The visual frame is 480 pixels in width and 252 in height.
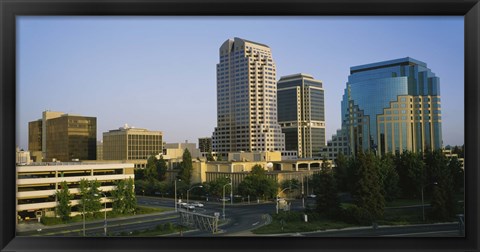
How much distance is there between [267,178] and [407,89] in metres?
3.42

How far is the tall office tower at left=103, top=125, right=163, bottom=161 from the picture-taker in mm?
5297

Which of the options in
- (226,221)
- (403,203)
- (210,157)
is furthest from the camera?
(210,157)

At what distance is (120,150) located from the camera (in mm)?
5539

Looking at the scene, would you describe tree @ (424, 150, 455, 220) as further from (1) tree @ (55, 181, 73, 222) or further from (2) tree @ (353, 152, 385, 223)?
(1) tree @ (55, 181, 73, 222)

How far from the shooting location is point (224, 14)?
68.9 inches

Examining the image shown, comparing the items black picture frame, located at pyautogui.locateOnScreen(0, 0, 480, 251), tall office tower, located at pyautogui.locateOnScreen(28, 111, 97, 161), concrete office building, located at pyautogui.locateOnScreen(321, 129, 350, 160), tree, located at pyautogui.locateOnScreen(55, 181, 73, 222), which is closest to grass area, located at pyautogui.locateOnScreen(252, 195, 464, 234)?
concrete office building, located at pyautogui.locateOnScreen(321, 129, 350, 160)

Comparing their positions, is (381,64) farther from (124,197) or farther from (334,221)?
(124,197)

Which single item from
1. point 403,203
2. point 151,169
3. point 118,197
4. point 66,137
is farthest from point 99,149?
point 403,203

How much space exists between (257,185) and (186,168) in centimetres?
127

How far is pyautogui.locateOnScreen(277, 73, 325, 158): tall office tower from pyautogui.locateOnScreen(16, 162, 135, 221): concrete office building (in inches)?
150

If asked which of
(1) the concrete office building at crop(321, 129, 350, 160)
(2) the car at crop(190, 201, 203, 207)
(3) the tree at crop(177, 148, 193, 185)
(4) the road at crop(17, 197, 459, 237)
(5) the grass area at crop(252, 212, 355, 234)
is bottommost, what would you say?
(5) the grass area at crop(252, 212, 355, 234)

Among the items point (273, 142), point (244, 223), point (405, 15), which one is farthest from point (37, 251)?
point (273, 142)

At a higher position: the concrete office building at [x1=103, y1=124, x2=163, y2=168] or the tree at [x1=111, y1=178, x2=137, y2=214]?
the concrete office building at [x1=103, y1=124, x2=163, y2=168]
